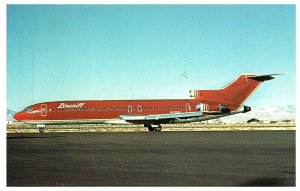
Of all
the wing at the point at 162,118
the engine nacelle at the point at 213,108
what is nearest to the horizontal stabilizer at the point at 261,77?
the engine nacelle at the point at 213,108

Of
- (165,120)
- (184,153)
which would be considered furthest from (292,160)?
(165,120)

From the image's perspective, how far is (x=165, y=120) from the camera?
38875mm

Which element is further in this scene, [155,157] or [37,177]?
[155,157]

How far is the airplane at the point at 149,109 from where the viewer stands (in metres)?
38.3

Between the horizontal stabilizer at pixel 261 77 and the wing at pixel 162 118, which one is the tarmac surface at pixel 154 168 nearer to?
the wing at pixel 162 118

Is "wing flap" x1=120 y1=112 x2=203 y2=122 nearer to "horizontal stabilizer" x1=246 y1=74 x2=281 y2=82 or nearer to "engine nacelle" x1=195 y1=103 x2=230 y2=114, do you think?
"engine nacelle" x1=195 y1=103 x2=230 y2=114

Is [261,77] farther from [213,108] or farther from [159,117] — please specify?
[159,117]

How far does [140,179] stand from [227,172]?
255 centimetres

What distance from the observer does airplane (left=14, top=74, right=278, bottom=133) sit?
38.3 meters

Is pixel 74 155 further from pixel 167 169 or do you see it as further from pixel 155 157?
pixel 167 169

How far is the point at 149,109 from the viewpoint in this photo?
130 ft

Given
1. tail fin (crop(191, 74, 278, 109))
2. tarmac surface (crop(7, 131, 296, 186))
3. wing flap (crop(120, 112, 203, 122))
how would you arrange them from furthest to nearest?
tail fin (crop(191, 74, 278, 109)) → wing flap (crop(120, 112, 203, 122)) → tarmac surface (crop(7, 131, 296, 186))

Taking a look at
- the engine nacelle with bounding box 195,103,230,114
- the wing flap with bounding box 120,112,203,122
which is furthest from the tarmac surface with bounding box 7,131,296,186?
the engine nacelle with bounding box 195,103,230,114

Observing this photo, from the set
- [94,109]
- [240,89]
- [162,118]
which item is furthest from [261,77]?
[94,109]
